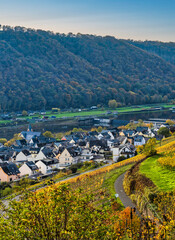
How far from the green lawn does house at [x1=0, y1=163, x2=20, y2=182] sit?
1445 centimetres

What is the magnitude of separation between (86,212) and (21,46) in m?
193

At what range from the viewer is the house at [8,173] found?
33.4m

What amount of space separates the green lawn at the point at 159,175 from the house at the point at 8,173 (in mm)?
14449

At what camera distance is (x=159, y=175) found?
2161 centimetres

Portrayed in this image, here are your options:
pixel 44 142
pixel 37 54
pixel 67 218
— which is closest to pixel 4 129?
pixel 44 142

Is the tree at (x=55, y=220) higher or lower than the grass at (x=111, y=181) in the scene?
higher

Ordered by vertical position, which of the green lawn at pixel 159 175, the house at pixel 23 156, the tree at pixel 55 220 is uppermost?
the tree at pixel 55 220

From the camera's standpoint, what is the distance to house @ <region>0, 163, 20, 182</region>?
110ft

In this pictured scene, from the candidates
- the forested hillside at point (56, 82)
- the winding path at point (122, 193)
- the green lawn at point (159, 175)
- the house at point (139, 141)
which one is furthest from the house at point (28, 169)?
the forested hillside at point (56, 82)

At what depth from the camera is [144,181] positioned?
20.6 meters

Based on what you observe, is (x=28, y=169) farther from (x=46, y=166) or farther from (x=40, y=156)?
(x=40, y=156)

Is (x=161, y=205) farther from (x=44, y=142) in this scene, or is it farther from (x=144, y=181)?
(x=44, y=142)

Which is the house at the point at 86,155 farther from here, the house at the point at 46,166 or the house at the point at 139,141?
the house at the point at 139,141

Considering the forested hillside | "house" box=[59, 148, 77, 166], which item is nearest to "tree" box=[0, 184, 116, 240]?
"house" box=[59, 148, 77, 166]
